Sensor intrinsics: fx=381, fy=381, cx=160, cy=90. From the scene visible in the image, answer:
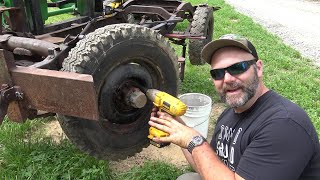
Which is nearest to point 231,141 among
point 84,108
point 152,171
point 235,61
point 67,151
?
point 235,61

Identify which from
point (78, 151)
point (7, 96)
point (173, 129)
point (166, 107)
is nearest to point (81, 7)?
point (78, 151)

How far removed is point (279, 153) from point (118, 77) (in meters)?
1.50

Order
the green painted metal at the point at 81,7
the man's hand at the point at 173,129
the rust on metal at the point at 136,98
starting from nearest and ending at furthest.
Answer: the man's hand at the point at 173,129, the rust on metal at the point at 136,98, the green painted metal at the point at 81,7

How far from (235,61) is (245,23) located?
354 inches

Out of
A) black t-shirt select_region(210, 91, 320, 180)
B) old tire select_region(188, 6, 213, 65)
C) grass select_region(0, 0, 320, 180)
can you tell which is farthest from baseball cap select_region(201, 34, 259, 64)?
old tire select_region(188, 6, 213, 65)

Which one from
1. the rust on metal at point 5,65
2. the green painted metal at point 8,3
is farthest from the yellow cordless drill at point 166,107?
the green painted metal at point 8,3

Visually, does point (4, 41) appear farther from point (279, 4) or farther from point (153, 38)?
point (279, 4)

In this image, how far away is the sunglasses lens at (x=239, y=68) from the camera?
2.38 metres

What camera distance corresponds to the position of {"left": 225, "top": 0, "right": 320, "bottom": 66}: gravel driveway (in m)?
9.58

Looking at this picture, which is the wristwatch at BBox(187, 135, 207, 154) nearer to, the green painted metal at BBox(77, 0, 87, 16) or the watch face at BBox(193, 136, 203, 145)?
the watch face at BBox(193, 136, 203, 145)

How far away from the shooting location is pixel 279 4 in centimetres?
1598

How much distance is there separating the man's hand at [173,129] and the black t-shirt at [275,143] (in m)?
0.31

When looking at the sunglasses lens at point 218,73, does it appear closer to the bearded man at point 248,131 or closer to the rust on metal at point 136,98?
the bearded man at point 248,131

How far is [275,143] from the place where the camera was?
2.13m
